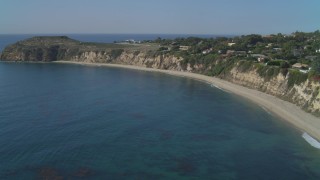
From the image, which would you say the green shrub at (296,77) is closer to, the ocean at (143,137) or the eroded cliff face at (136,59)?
the ocean at (143,137)

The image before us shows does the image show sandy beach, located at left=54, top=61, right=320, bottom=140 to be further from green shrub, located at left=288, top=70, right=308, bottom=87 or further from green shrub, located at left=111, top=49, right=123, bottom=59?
green shrub, located at left=111, top=49, right=123, bottom=59

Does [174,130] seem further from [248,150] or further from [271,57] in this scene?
[271,57]

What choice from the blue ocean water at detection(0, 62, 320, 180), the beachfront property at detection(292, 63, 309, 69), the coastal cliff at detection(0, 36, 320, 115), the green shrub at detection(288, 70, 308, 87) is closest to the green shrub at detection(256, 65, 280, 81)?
the coastal cliff at detection(0, 36, 320, 115)

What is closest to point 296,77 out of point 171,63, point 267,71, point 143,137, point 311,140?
point 267,71

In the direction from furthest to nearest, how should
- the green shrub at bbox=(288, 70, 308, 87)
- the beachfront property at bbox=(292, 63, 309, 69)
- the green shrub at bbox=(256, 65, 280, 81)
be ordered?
the green shrub at bbox=(256, 65, 280, 81)
the beachfront property at bbox=(292, 63, 309, 69)
the green shrub at bbox=(288, 70, 308, 87)

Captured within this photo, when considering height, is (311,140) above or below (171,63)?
below

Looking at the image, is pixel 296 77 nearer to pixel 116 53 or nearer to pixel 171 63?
pixel 171 63
